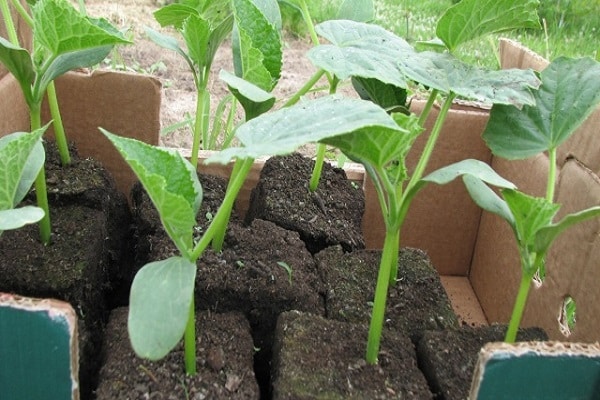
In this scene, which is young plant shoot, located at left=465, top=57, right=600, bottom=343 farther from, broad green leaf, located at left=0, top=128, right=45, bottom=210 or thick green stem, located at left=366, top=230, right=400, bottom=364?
broad green leaf, located at left=0, top=128, right=45, bottom=210

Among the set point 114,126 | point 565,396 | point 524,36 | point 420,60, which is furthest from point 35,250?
point 524,36

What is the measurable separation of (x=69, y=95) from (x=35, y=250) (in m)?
0.39

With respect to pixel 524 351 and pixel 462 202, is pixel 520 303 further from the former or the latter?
pixel 462 202

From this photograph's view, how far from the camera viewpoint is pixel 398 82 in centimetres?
65

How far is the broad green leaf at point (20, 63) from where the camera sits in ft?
2.52

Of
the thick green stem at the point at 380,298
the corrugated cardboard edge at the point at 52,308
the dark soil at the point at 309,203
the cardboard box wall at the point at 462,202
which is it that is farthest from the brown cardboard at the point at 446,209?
the corrugated cardboard edge at the point at 52,308

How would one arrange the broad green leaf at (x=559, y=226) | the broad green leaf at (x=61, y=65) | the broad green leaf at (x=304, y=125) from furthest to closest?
the broad green leaf at (x=61, y=65) → the broad green leaf at (x=559, y=226) → the broad green leaf at (x=304, y=125)

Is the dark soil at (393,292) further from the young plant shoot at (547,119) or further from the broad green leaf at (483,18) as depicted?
the broad green leaf at (483,18)

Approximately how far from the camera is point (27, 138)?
25.6 inches

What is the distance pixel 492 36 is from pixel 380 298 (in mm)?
1923

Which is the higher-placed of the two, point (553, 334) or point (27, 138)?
point (27, 138)

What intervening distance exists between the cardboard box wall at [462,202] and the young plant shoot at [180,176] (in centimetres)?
48

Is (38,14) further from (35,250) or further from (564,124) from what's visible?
(564,124)

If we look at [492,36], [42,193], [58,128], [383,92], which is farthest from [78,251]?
[492,36]
